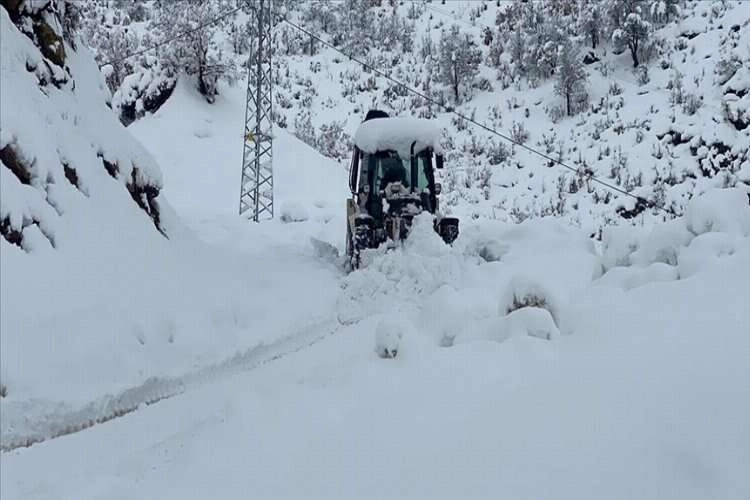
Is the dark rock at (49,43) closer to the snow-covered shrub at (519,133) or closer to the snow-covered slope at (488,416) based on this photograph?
the snow-covered slope at (488,416)

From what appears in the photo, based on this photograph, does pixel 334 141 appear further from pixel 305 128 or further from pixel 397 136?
pixel 397 136

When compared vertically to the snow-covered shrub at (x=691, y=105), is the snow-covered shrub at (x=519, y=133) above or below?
below

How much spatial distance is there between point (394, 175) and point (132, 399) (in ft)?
20.3

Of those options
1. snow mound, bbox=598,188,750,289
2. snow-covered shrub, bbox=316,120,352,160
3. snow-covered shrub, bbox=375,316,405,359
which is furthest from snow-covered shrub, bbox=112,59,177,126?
snow-covered shrub, bbox=375,316,405,359

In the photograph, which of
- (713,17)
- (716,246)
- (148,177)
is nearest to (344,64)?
(713,17)

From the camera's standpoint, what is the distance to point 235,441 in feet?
11.1

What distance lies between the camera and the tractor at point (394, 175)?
9.60 metres

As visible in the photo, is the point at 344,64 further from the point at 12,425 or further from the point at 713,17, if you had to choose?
the point at 12,425

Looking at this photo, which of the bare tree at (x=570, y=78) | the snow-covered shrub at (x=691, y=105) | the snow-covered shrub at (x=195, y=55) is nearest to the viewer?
the snow-covered shrub at (x=691, y=105)

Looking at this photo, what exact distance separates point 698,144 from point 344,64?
1447 cm

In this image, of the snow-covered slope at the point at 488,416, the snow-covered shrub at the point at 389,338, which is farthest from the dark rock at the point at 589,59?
the snow-covered shrub at the point at 389,338

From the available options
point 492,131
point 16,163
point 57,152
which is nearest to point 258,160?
point 492,131

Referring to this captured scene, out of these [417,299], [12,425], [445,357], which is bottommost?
[417,299]

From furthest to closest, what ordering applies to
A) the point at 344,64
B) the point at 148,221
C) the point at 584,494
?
1. the point at 344,64
2. the point at 148,221
3. the point at 584,494
